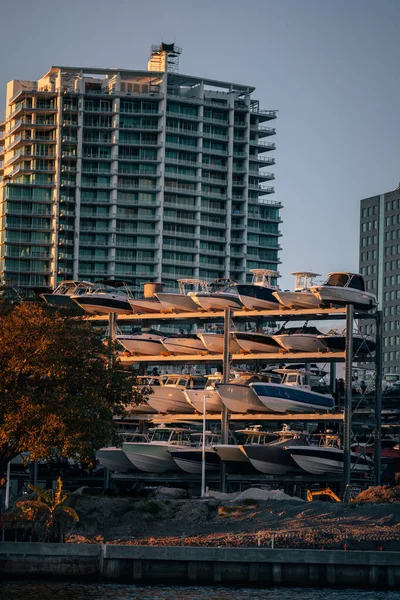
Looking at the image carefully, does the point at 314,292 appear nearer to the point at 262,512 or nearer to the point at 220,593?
the point at 262,512

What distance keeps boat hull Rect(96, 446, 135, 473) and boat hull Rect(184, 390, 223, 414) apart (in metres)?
7.47

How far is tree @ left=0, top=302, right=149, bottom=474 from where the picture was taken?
72.1m

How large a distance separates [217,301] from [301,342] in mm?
9014

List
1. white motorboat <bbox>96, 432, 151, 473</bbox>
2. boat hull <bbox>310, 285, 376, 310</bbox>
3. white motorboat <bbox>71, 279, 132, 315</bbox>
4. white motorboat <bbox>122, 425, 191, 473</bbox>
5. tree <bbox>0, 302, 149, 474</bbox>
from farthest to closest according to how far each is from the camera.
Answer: white motorboat <bbox>71, 279, 132, 315</bbox>
white motorboat <bbox>96, 432, 151, 473</bbox>
white motorboat <bbox>122, 425, 191, 473</bbox>
boat hull <bbox>310, 285, 376, 310</bbox>
tree <bbox>0, 302, 149, 474</bbox>

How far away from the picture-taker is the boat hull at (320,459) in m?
99.1

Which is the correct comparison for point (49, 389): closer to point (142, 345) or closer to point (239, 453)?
point (239, 453)

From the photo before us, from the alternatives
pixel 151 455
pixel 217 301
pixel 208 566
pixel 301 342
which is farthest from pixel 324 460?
pixel 208 566

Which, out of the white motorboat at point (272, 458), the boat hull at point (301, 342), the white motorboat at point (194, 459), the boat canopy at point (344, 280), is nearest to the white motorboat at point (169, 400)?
the white motorboat at point (194, 459)

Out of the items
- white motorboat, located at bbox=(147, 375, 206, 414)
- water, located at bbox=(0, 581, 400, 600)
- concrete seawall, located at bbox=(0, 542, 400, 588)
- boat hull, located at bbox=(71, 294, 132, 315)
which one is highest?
boat hull, located at bbox=(71, 294, 132, 315)

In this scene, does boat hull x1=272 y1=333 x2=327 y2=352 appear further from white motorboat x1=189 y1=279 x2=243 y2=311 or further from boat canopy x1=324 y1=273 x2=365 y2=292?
white motorboat x1=189 y1=279 x2=243 y2=311

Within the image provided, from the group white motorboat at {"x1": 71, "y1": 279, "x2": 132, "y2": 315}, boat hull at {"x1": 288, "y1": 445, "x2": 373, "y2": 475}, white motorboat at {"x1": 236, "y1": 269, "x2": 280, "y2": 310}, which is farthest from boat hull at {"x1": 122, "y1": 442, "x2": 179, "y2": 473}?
white motorboat at {"x1": 71, "y1": 279, "x2": 132, "y2": 315}

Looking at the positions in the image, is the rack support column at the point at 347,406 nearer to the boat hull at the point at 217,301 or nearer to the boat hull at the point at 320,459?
the boat hull at the point at 320,459

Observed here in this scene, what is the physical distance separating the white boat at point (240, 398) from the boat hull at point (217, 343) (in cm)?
602

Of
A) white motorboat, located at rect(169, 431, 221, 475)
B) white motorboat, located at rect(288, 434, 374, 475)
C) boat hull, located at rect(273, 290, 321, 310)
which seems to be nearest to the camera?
white motorboat, located at rect(288, 434, 374, 475)
